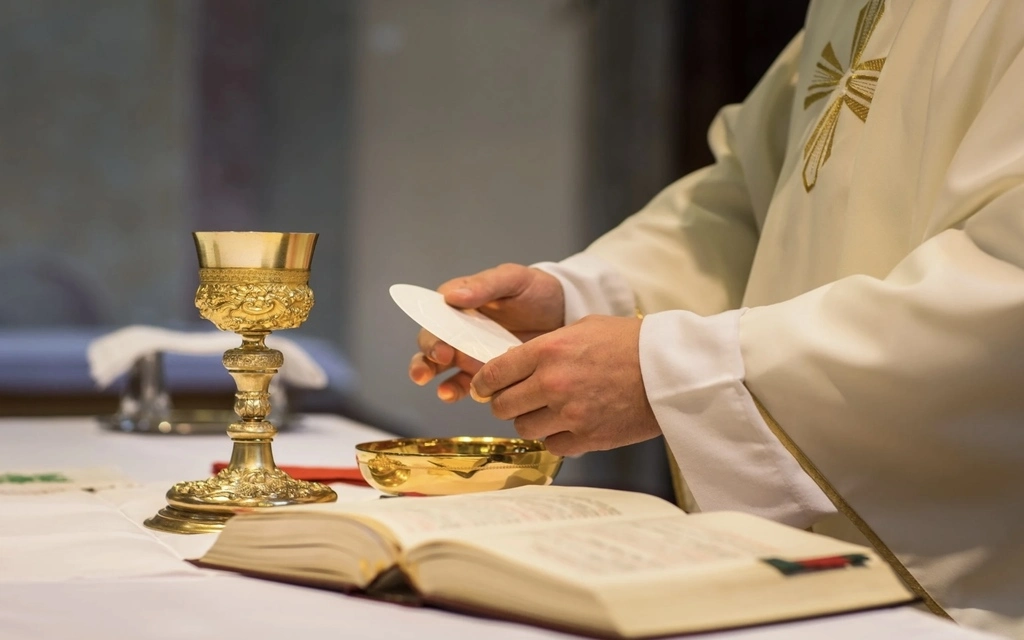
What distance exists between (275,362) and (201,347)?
1398 millimetres

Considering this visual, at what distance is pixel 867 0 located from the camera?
205 cm

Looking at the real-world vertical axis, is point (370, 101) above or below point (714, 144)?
below

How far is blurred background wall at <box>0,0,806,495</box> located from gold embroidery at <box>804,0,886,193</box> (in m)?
4.45

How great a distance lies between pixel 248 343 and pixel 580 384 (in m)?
0.41

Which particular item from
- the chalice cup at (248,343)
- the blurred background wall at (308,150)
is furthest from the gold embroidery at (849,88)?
the blurred background wall at (308,150)

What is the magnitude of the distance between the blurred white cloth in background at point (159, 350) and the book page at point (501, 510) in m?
1.66

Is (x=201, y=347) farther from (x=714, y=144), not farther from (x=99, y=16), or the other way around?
(x=99, y=16)

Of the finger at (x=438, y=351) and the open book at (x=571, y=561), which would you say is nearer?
the open book at (x=571, y=561)

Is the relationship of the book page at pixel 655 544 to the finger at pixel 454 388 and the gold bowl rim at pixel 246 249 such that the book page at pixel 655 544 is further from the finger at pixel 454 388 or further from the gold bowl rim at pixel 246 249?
the finger at pixel 454 388

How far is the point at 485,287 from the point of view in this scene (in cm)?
203

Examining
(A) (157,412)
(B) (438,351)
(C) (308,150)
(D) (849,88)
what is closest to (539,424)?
(B) (438,351)

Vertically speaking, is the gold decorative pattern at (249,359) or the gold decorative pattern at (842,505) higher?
the gold decorative pattern at (249,359)

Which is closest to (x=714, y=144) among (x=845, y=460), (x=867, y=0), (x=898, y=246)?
(x=867, y=0)

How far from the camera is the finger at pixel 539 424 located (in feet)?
5.37
